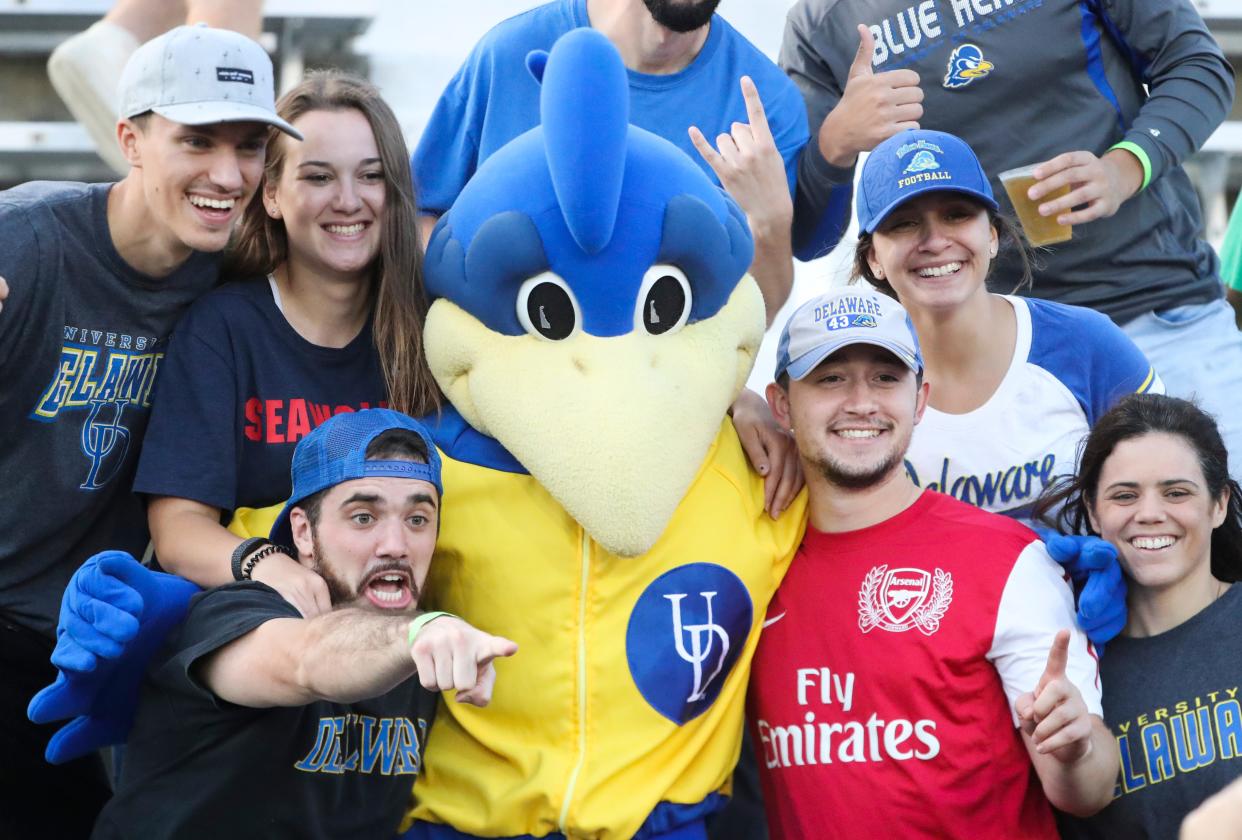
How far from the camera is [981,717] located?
2.72 meters

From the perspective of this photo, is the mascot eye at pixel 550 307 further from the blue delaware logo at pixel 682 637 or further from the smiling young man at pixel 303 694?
the blue delaware logo at pixel 682 637

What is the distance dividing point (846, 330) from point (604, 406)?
506 millimetres

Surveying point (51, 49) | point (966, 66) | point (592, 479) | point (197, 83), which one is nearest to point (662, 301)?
point (592, 479)

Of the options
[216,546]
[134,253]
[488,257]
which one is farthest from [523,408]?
[134,253]

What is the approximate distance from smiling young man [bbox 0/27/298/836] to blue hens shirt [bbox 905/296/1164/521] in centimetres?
133

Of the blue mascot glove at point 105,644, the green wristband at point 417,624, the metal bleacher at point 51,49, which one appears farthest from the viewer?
the metal bleacher at point 51,49

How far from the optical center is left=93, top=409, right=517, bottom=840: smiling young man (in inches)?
95.9

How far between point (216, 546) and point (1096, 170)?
1875mm

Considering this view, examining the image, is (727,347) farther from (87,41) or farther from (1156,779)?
(87,41)

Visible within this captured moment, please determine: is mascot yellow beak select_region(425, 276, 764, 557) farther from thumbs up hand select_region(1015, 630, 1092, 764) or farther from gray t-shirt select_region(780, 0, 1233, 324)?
gray t-shirt select_region(780, 0, 1233, 324)

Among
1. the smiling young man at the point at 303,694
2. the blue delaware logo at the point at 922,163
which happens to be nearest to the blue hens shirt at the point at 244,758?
the smiling young man at the point at 303,694

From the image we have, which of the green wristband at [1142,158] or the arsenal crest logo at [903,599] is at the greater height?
the green wristband at [1142,158]

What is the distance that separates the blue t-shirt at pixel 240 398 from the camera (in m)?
2.88

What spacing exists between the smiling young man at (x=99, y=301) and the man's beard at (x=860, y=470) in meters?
1.12
